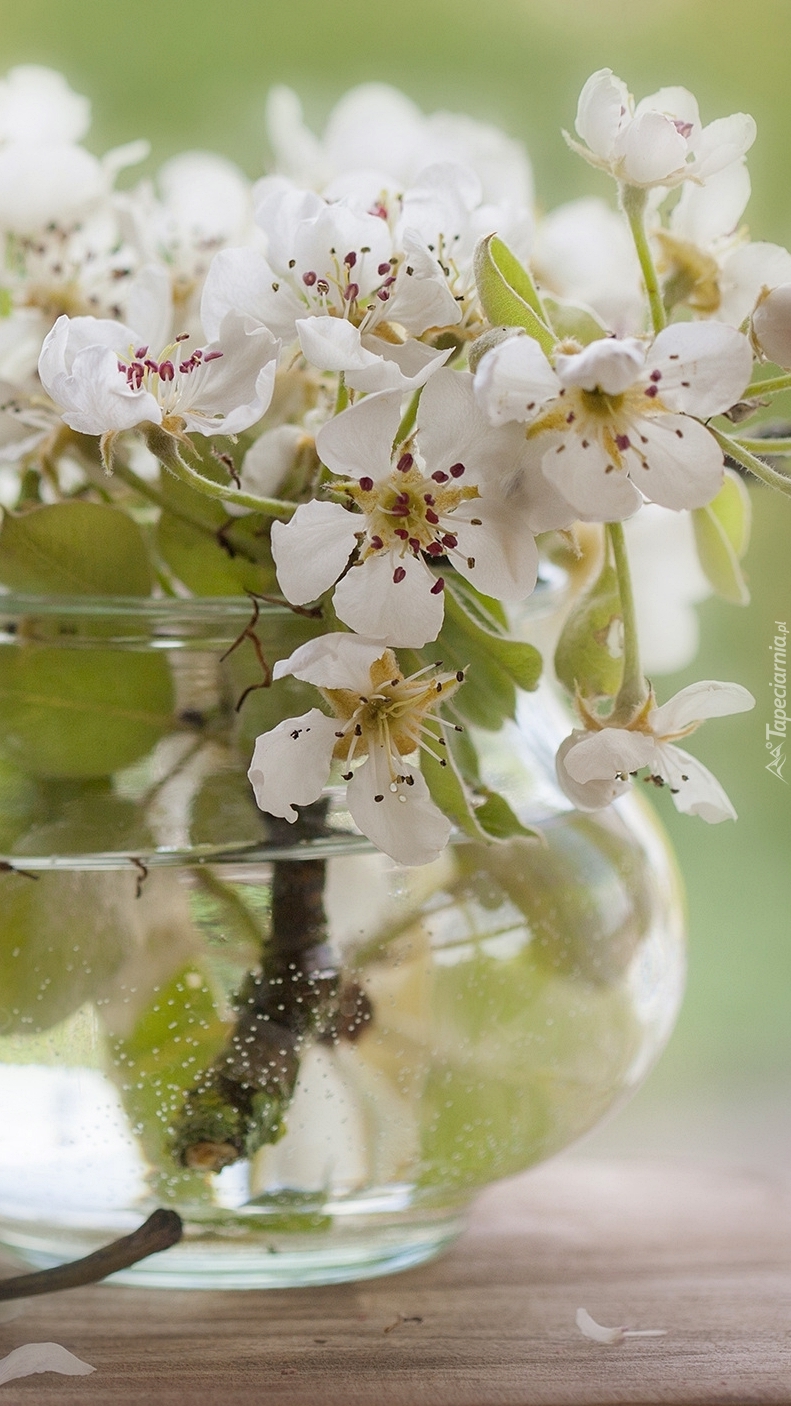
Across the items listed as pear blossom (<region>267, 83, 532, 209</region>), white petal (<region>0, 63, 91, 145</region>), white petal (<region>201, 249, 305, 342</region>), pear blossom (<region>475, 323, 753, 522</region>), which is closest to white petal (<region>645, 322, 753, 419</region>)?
pear blossom (<region>475, 323, 753, 522</region>)

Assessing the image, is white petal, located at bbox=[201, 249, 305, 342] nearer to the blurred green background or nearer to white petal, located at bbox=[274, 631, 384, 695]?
white petal, located at bbox=[274, 631, 384, 695]

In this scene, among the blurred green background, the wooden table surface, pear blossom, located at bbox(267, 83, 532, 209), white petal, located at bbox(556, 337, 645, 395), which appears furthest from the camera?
the blurred green background

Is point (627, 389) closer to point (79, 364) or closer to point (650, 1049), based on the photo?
point (79, 364)

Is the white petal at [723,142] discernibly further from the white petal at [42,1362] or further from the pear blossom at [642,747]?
the white petal at [42,1362]

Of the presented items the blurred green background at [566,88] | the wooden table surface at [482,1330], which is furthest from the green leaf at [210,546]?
the blurred green background at [566,88]

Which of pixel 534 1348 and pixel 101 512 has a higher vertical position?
pixel 101 512

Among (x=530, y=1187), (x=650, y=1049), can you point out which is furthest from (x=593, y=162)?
(x=530, y=1187)
